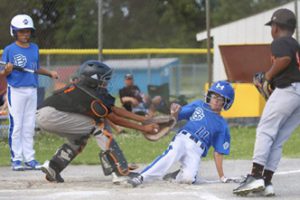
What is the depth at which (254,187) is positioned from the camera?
6898mm

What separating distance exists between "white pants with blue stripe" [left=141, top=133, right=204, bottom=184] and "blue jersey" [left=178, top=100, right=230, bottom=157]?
0.13 meters

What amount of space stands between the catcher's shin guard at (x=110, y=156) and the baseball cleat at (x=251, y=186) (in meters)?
1.27

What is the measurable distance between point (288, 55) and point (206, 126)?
1.53 m

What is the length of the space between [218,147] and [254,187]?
4.08 feet

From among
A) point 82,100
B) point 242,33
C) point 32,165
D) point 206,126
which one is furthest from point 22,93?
point 242,33

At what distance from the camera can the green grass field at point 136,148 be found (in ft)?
35.4

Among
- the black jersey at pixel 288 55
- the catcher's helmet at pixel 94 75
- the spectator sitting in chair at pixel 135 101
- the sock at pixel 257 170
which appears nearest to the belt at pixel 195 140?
the catcher's helmet at pixel 94 75

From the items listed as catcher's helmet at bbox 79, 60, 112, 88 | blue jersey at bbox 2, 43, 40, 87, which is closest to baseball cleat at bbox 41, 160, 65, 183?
catcher's helmet at bbox 79, 60, 112, 88

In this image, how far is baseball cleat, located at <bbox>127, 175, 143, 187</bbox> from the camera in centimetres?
746

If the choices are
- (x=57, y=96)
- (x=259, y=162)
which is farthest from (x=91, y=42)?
(x=259, y=162)

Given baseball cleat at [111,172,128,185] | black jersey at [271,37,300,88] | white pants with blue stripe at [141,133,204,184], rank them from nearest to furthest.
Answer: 1. black jersey at [271,37,300,88]
2. baseball cleat at [111,172,128,185]
3. white pants with blue stripe at [141,133,204,184]

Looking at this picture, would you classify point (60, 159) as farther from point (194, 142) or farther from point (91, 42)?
point (91, 42)

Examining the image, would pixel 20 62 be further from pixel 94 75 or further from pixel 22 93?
pixel 94 75

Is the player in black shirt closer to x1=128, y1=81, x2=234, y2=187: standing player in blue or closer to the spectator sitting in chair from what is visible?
x1=128, y1=81, x2=234, y2=187: standing player in blue
